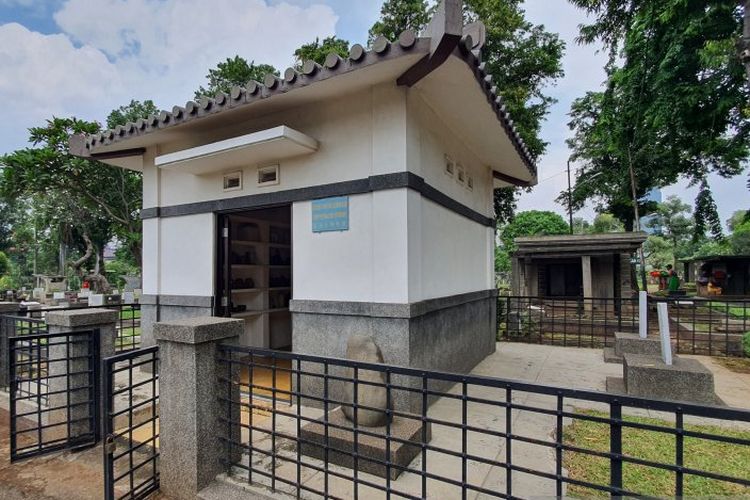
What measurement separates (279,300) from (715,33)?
1119 cm

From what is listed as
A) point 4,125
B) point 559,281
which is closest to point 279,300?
point 559,281

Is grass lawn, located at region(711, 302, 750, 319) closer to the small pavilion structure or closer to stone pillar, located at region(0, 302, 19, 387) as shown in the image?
the small pavilion structure

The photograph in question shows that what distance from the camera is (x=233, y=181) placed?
508cm

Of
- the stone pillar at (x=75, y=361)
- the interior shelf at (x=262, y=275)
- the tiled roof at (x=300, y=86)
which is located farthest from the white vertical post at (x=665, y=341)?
the stone pillar at (x=75, y=361)

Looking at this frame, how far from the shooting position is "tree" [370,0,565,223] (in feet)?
35.5

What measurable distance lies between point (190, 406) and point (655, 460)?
383 centimetres

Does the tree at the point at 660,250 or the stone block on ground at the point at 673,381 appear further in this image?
the tree at the point at 660,250

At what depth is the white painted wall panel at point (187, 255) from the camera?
5.19 metres

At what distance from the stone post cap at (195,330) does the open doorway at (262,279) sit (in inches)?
116

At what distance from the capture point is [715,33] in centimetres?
846

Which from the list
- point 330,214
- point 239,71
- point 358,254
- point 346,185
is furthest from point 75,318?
point 239,71

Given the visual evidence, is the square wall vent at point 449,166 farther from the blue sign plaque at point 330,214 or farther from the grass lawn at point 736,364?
the grass lawn at point 736,364

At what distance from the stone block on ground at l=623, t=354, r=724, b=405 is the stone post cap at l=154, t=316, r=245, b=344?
4540 mm

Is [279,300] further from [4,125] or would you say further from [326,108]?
[4,125]
